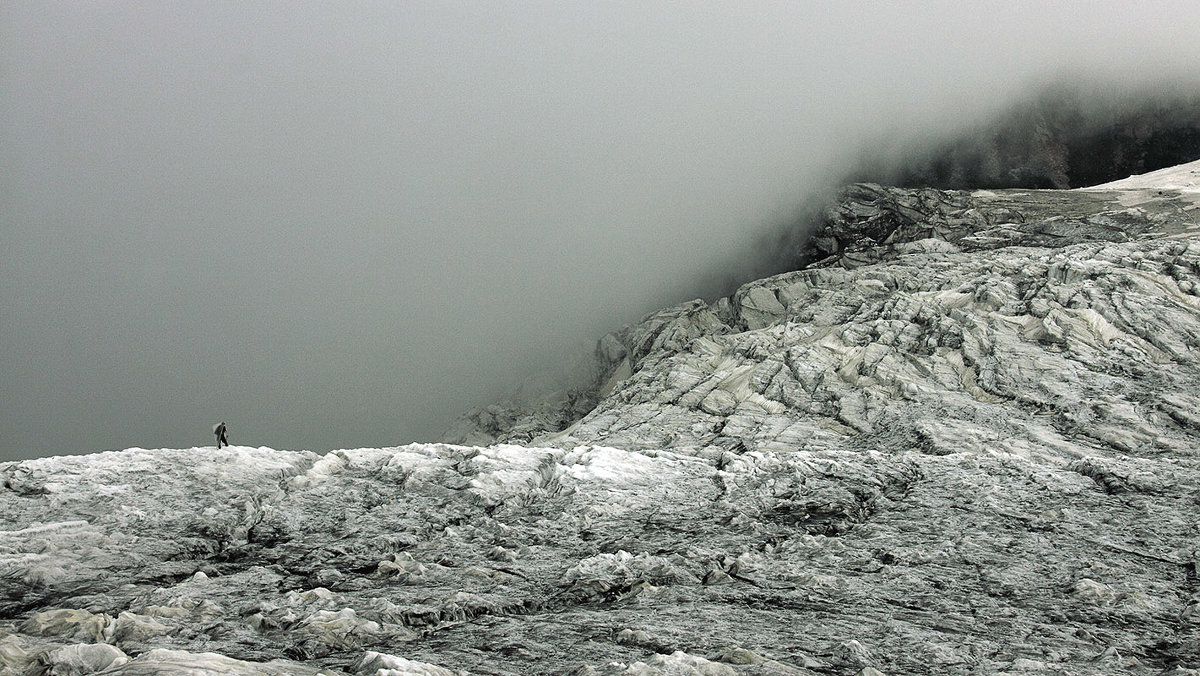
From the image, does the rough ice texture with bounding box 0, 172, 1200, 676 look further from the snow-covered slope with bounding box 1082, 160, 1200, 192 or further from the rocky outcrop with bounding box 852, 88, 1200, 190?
the rocky outcrop with bounding box 852, 88, 1200, 190

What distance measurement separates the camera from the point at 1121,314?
34906 millimetres

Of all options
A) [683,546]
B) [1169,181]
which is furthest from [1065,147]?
[683,546]

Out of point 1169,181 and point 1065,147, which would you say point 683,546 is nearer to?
point 1169,181

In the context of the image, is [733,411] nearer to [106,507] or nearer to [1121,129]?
[106,507]

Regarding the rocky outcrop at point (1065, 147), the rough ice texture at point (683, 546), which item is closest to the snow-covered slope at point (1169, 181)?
the rocky outcrop at point (1065, 147)

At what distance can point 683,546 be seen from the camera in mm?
17047

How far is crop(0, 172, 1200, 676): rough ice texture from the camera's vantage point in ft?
39.2

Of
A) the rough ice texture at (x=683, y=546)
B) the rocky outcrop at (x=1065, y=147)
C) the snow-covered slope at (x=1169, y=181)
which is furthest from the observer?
the rocky outcrop at (x=1065, y=147)

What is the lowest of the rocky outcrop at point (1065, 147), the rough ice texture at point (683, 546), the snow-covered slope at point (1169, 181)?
the rough ice texture at point (683, 546)

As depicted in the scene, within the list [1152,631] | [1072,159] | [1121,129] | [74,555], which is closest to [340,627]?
[74,555]

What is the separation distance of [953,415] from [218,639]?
2741 centimetres

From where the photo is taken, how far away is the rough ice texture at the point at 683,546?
1196 cm

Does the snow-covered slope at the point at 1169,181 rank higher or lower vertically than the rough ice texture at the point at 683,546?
higher

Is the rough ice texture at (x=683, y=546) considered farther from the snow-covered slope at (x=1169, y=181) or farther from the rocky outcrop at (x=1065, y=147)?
the rocky outcrop at (x=1065, y=147)
